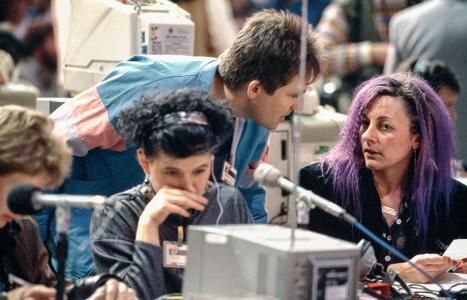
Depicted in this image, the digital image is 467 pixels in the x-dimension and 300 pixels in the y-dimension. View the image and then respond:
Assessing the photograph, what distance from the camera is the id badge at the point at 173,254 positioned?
3100 mm

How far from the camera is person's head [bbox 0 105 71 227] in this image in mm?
2873

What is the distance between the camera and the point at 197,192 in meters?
3.15

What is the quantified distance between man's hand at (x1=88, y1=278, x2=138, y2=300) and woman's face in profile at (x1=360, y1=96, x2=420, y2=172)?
143cm

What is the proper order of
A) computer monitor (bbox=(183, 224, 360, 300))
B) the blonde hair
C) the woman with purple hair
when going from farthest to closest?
the woman with purple hair < the blonde hair < computer monitor (bbox=(183, 224, 360, 300))

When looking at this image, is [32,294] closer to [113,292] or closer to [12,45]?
[113,292]

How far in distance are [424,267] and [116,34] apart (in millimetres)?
1404

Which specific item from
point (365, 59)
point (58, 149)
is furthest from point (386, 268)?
point (365, 59)

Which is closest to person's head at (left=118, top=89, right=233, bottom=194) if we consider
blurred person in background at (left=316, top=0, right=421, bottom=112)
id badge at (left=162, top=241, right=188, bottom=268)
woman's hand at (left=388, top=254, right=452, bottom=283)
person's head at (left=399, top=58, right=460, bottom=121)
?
id badge at (left=162, top=241, right=188, bottom=268)

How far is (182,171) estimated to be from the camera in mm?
3127

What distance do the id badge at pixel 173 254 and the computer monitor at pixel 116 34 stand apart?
51.7 inches

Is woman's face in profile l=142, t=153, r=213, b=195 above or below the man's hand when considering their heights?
above

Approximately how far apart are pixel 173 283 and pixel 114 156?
29.6 inches

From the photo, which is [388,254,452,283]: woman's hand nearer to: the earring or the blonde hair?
the earring

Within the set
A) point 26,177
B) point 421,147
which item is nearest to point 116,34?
point 421,147
